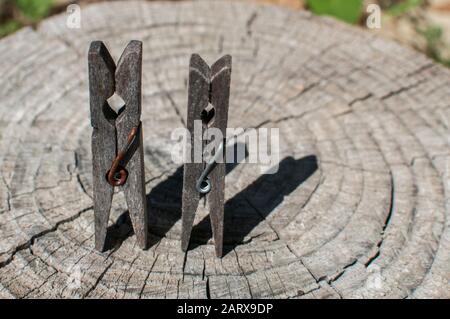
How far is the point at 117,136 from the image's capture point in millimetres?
2674

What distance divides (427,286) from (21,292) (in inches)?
71.9

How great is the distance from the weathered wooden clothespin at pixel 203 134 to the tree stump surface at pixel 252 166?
0.20m

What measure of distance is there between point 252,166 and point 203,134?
0.80 metres

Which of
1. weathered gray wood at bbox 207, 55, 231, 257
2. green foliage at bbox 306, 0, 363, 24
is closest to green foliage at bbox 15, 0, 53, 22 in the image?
green foliage at bbox 306, 0, 363, 24

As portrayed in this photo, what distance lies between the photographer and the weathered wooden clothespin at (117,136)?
2.48 metres

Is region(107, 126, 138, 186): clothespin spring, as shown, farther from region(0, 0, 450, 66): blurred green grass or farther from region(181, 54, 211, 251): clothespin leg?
region(0, 0, 450, 66): blurred green grass

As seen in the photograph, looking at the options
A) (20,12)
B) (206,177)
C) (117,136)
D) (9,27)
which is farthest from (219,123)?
(20,12)

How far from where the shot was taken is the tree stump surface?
2.79 m

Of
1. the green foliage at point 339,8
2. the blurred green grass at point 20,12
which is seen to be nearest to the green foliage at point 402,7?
the green foliage at point 339,8

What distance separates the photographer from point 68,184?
3166mm

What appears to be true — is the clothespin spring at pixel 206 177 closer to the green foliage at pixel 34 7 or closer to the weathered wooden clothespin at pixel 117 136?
the weathered wooden clothespin at pixel 117 136

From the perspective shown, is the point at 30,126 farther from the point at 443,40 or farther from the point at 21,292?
the point at 443,40

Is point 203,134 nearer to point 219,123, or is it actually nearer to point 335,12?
point 219,123

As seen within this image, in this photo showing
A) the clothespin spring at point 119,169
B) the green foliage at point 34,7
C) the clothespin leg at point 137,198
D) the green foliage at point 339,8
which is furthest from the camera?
the green foliage at point 34,7
